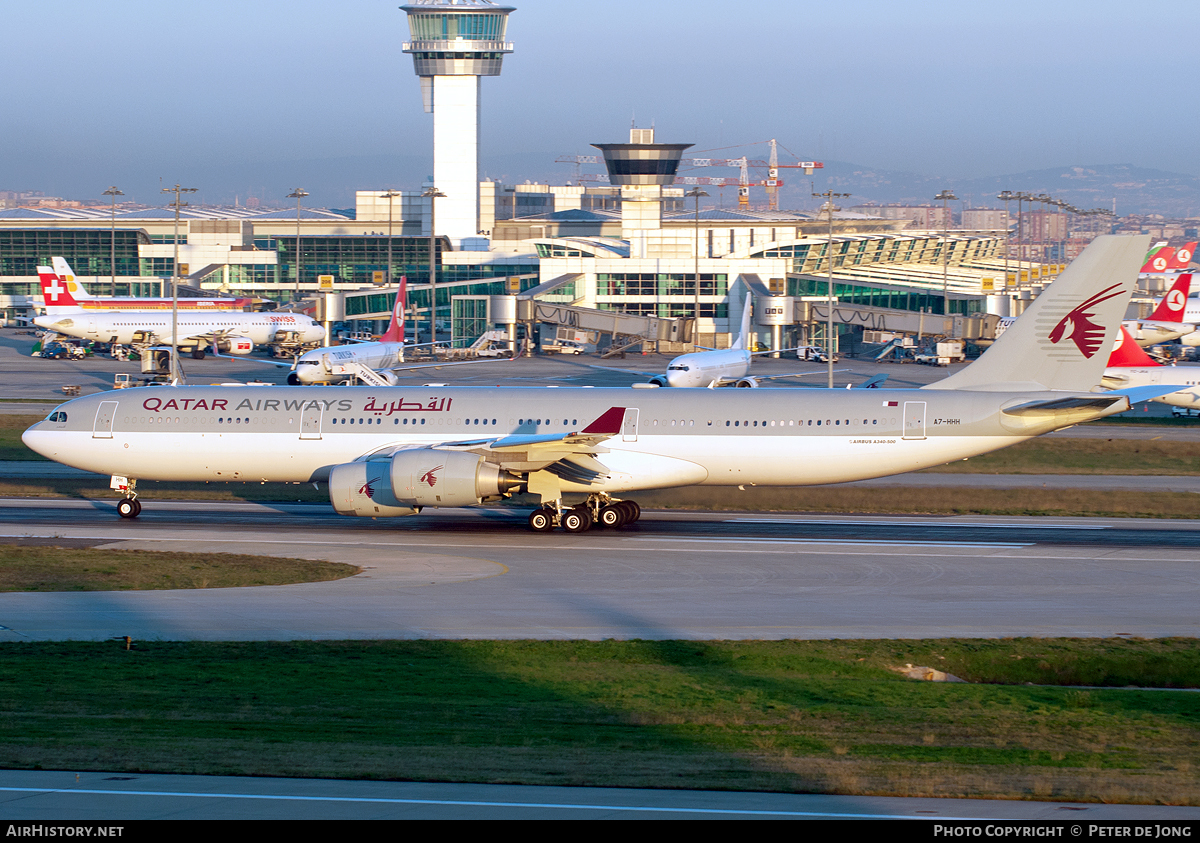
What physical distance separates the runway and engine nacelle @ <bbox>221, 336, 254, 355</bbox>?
2541 inches

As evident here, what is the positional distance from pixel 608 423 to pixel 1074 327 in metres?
13.3

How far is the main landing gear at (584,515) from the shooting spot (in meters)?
34.5

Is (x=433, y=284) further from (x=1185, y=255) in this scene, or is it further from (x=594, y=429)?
(x=594, y=429)

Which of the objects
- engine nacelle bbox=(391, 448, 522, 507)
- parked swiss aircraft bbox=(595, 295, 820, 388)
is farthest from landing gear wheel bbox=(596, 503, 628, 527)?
parked swiss aircraft bbox=(595, 295, 820, 388)

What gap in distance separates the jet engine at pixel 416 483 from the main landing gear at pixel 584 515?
1690 mm

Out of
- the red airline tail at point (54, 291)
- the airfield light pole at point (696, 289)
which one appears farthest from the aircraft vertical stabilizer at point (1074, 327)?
the red airline tail at point (54, 291)

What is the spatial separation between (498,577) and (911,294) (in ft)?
323

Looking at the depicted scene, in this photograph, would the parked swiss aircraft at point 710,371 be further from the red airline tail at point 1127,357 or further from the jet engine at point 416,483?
the jet engine at point 416,483

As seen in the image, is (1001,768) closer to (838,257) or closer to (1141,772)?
(1141,772)

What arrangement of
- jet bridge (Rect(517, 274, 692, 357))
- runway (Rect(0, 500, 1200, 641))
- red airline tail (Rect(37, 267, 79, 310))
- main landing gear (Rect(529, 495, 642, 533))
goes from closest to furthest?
runway (Rect(0, 500, 1200, 641)), main landing gear (Rect(529, 495, 642, 533)), red airline tail (Rect(37, 267, 79, 310)), jet bridge (Rect(517, 274, 692, 357))

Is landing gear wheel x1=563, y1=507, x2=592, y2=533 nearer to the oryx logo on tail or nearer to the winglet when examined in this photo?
the winglet

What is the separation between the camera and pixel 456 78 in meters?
168

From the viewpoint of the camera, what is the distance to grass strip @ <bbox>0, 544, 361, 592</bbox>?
2655 cm
